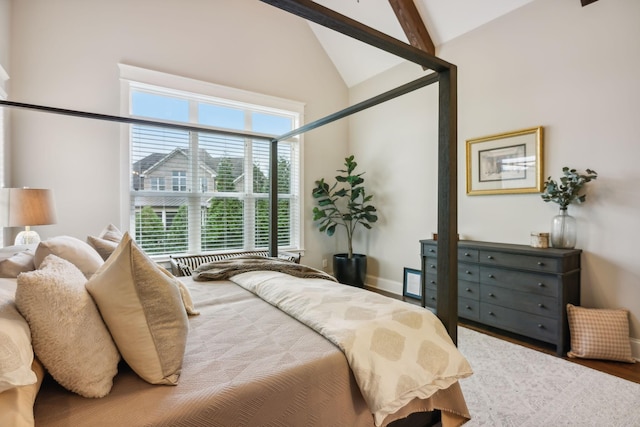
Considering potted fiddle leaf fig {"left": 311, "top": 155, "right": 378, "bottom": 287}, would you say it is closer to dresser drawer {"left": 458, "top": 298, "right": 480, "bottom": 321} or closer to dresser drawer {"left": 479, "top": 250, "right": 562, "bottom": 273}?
dresser drawer {"left": 458, "top": 298, "right": 480, "bottom": 321}

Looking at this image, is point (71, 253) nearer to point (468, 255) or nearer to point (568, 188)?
point (468, 255)

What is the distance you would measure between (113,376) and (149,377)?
4.2 inches

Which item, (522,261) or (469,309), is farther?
(469,309)

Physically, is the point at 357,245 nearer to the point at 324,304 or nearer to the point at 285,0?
the point at 324,304

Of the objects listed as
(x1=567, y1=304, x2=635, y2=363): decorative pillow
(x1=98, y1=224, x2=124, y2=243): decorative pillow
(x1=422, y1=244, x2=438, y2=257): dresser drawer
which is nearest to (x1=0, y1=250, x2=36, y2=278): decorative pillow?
(x1=98, y1=224, x2=124, y2=243): decorative pillow

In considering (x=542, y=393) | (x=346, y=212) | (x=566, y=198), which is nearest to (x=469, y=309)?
(x=542, y=393)

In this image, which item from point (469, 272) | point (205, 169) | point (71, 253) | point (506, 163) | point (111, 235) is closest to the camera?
point (71, 253)

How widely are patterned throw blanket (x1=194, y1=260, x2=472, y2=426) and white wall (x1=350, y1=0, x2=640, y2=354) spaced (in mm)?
2124

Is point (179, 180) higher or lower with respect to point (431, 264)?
higher

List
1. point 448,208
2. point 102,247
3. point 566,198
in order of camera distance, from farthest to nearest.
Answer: point 566,198
point 102,247
point 448,208

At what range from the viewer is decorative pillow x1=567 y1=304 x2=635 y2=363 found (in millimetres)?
2395

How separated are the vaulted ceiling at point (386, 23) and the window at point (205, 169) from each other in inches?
42.5

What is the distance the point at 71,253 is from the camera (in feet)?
4.90

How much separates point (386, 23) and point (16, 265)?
4.25 metres
